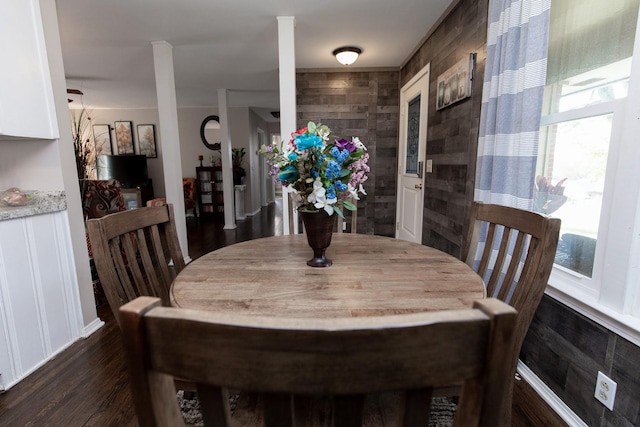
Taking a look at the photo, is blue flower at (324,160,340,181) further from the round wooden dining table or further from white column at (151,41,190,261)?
white column at (151,41,190,261)

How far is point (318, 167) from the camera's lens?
998mm

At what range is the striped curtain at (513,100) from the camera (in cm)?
137

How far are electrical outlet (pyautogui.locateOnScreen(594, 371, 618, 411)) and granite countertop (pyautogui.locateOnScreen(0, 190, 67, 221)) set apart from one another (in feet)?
9.20

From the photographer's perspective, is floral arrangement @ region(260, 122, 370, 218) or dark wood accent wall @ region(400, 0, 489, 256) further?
dark wood accent wall @ region(400, 0, 489, 256)

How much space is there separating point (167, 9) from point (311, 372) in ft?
10.1

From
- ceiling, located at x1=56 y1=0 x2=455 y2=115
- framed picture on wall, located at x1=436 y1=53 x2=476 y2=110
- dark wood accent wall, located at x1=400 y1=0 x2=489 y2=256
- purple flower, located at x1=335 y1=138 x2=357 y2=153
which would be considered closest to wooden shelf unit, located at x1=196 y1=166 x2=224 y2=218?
ceiling, located at x1=56 y1=0 x2=455 y2=115

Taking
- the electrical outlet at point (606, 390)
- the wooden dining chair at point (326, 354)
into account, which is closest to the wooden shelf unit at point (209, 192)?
the electrical outlet at point (606, 390)

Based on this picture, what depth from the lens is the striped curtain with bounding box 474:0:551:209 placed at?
1.37 meters

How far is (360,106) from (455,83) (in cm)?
179

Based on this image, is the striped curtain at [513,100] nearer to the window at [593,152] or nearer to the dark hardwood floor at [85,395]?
the window at [593,152]

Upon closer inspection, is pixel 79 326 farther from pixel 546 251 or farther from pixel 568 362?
pixel 568 362

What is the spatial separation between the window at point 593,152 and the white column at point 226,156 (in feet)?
15.2

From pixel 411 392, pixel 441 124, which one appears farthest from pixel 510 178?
pixel 411 392

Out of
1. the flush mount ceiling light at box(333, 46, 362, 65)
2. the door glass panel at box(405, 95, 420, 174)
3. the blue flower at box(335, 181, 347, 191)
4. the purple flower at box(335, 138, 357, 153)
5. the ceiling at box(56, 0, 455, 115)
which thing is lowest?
the blue flower at box(335, 181, 347, 191)
